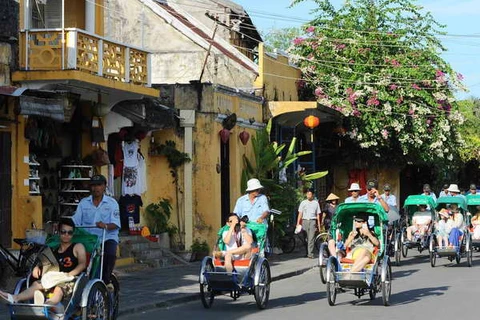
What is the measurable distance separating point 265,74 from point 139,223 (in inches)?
295

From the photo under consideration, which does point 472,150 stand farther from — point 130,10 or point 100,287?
point 100,287

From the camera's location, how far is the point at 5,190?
17.1 metres

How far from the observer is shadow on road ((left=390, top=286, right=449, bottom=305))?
15.4 m

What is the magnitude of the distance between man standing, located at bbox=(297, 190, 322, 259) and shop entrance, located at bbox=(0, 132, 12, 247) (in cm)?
954

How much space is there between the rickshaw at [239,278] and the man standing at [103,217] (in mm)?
2320

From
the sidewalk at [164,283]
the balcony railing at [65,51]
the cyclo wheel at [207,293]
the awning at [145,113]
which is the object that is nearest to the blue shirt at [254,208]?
the cyclo wheel at [207,293]

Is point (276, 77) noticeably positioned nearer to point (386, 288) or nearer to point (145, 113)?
point (145, 113)

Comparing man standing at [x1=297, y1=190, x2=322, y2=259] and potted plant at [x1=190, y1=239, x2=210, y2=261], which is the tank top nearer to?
potted plant at [x1=190, y1=239, x2=210, y2=261]

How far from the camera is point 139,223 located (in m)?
22.0

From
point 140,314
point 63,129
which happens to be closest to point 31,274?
point 140,314

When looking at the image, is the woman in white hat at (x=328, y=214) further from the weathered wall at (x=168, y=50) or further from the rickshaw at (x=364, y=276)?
the rickshaw at (x=364, y=276)

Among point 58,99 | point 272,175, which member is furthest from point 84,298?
point 272,175

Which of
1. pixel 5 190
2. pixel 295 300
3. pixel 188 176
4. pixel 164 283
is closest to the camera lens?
pixel 295 300

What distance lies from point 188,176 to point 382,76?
12.0m
